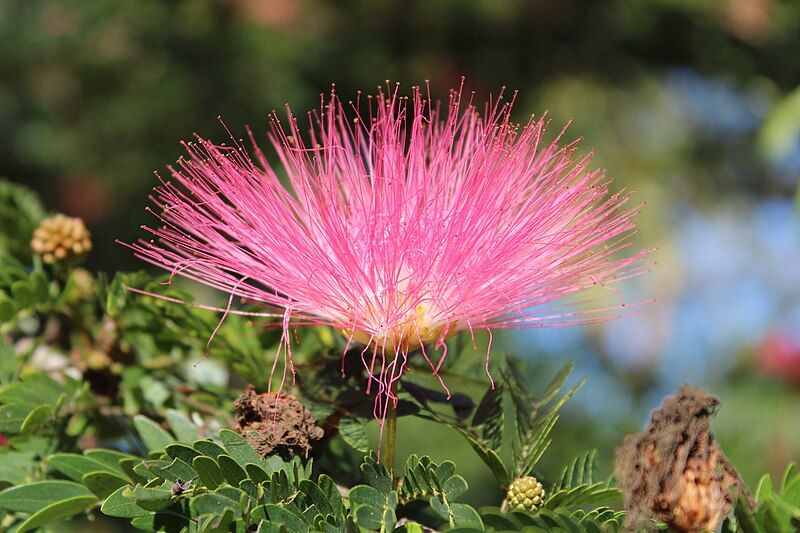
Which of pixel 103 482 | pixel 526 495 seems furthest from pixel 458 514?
pixel 103 482

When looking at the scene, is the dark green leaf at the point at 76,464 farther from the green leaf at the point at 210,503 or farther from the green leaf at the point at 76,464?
the green leaf at the point at 210,503

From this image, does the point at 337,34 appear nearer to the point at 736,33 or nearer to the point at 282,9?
the point at 282,9

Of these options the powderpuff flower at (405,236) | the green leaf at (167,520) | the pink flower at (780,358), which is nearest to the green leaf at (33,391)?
the powderpuff flower at (405,236)

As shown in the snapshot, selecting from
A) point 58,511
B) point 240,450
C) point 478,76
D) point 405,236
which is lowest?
point 58,511

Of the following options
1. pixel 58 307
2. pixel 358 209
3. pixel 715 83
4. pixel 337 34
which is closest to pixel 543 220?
pixel 358 209

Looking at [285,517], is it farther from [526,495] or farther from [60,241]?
[60,241]
